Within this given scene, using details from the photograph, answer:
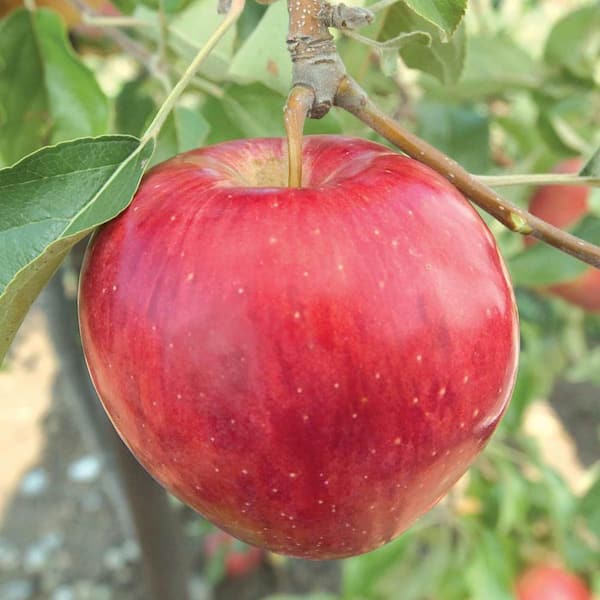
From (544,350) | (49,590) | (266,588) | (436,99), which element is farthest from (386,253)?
(49,590)

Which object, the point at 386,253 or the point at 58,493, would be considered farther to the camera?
the point at 58,493

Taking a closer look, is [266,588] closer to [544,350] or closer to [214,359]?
[544,350]

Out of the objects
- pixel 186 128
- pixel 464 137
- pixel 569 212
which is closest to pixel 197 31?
pixel 186 128

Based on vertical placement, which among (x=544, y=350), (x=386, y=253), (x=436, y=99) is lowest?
(x=544, y=350)

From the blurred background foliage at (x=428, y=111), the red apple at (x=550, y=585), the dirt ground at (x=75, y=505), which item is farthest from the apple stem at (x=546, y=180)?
the dirt ground at (x=75, y=505)

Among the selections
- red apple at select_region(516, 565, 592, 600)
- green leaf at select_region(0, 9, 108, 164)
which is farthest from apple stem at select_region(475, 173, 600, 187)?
red apple at select_region(516, 565, 592, 600)

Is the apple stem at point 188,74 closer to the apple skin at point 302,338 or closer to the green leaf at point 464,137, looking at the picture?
the apple skin at point 302,338

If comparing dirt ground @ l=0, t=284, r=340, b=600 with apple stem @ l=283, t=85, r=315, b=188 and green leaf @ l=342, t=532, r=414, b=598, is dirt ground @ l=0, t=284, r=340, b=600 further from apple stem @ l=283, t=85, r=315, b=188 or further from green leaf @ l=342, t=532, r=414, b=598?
apple stem @ l=283, t=85, r=315, b=188
